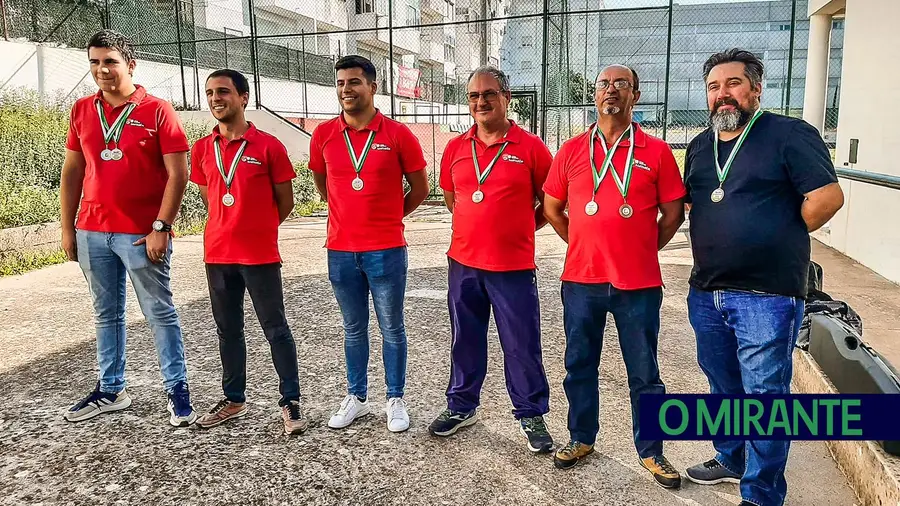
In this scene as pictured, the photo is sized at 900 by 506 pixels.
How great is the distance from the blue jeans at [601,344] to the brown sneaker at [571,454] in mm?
28

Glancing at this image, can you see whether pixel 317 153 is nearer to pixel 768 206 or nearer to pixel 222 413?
pixel 222 413

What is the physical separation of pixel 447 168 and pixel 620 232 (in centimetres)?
105

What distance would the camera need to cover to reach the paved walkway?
2.98 meters

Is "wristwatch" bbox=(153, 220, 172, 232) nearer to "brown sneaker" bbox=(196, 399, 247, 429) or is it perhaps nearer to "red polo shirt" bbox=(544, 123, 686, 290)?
"brown sneaker" bbox=(196, 399, 247, 429)

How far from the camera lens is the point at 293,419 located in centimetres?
361

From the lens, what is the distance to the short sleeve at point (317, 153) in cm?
365

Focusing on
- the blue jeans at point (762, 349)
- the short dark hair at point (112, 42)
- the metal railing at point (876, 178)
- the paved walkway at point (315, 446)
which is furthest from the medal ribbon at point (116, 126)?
the metal railing at point (876, 178)

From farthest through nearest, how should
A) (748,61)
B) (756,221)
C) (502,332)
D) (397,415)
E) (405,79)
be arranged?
1. (405,79)
2. (397,415)
3. (502,332)
4. (748,61)
5. (756,221)

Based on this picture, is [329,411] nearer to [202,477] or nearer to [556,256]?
[202,477]

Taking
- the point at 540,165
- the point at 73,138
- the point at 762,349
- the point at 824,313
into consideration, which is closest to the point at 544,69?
the point at 824,313

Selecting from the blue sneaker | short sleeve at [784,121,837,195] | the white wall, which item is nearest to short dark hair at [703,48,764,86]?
short sleeve at [784,121,837,195]

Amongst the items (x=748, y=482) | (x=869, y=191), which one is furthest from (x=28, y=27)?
(x=748, y=482)

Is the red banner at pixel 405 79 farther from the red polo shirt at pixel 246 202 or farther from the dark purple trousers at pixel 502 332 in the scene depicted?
the dark purple trousers at pixel 502 332

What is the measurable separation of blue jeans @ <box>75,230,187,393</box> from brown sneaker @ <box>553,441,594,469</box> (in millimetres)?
2081
